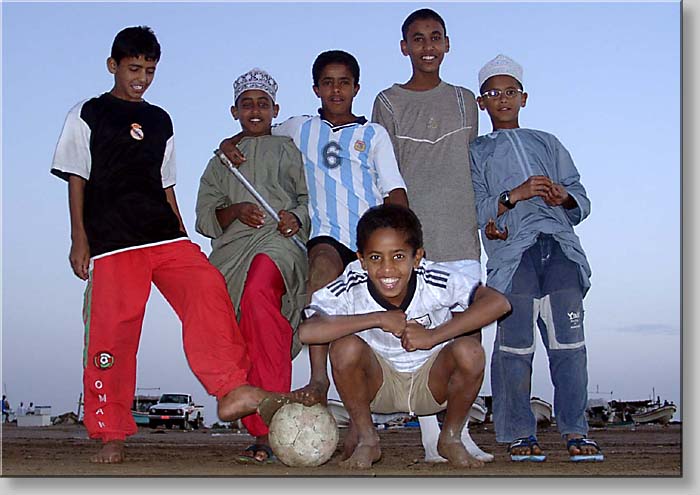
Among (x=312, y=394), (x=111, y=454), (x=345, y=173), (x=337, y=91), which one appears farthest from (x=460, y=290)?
(x=111, y=454)

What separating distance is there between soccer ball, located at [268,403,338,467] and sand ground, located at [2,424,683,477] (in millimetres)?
60

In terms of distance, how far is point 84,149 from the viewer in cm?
548

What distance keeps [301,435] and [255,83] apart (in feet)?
7.90

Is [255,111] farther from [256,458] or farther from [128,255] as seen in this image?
[256,458]

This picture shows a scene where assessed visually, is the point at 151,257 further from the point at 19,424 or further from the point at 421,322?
the point at 19,424

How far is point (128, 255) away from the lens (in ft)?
17.8

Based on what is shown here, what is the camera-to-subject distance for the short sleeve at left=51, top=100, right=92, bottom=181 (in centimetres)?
544

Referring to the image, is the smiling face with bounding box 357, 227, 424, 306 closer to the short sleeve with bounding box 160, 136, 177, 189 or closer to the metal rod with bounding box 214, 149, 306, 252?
the metal rod with bounding box 214, 149, 306, 252

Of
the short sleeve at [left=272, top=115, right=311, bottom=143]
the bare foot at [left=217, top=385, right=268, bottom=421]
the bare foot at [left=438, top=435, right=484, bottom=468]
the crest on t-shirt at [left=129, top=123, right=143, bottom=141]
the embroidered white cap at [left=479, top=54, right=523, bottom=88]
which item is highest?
the embroidered white cap at [left=479, top=54, right=523, bottom=88]

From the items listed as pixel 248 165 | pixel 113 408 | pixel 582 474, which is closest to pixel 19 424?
pixel 113 408

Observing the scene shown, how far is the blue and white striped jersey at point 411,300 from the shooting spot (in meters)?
5.04

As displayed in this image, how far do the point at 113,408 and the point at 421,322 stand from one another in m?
1.77

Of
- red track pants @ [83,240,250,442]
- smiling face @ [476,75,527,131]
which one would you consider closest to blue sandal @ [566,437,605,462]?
red track pants @ [83,240,250,442]

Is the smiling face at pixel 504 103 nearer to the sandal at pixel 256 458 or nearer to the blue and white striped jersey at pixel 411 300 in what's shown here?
the blue and white striped jersey at pixel 411 300
